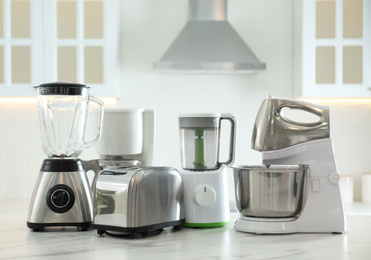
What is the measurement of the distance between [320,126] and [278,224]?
31cm

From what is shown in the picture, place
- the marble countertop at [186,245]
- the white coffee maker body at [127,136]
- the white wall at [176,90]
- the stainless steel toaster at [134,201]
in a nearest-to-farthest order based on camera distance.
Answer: the marble countertop at [186,245]
the stainless steel toaster at [134,201]
the white coffee maker body at [127,136]
the white wall at [176,90]

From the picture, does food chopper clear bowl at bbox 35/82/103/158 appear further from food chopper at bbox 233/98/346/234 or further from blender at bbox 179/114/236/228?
food chopper at bbox 233/98/346/234

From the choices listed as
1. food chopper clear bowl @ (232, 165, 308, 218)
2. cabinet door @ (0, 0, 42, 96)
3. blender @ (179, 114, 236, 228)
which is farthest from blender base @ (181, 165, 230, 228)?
cabinet door @ (0, 0, 42, 96)

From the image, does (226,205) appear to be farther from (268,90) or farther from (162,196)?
(268,90)

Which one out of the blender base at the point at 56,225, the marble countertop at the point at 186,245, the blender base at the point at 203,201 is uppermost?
the blender base at the point at 203,201

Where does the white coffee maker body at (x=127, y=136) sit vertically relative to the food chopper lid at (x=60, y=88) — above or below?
below

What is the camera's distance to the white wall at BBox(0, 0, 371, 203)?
10.7ft

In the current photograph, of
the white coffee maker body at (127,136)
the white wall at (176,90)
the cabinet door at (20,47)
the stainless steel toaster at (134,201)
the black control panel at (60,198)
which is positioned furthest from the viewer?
the white wall at (176,90)

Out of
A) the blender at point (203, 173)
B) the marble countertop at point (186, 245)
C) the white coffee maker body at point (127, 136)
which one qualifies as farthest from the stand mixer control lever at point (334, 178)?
the white coffee maker body at point (127, 136)

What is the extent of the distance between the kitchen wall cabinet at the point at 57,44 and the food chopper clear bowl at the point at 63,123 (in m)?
1.20

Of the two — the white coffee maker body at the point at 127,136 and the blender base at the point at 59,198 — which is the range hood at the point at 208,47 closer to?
the white coffee maker body at the point at 127,136

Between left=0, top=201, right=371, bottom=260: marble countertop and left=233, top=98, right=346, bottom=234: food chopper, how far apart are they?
40 mm

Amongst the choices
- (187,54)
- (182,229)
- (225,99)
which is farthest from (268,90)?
(182,229)

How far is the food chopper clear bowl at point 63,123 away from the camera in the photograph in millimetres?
1700
